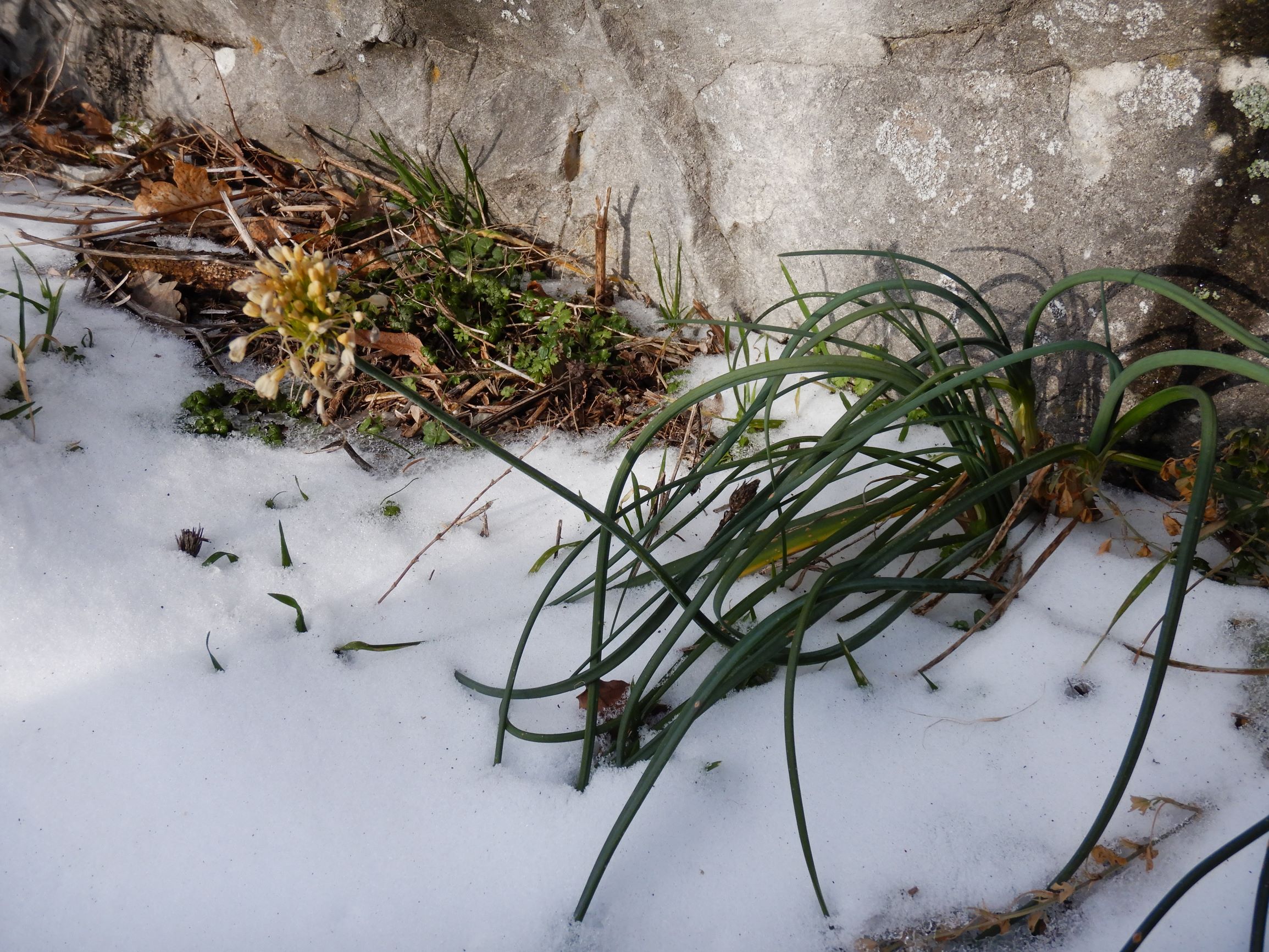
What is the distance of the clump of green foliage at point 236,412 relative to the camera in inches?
71.5

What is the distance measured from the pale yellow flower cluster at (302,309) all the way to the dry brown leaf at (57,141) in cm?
215

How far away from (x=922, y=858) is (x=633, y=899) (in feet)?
1.33

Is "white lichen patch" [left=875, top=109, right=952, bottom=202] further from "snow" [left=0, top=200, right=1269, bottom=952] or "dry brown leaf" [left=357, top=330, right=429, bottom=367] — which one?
"dry brown leaf" [left=357, top=330, right=429, bottom=367]

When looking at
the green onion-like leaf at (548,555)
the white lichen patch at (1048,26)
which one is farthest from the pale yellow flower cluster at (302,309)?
the white lichen patch at (1048,26)

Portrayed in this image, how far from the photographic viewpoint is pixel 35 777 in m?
1.24

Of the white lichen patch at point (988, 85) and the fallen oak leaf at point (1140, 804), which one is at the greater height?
the white lichen patch at point (988, 85)

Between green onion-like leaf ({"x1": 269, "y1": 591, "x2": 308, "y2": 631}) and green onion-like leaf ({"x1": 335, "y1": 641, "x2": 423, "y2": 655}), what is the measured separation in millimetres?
80

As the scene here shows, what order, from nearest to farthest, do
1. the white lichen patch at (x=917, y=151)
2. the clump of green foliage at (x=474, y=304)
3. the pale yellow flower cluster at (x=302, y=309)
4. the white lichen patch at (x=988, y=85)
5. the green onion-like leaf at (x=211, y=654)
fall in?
the pale yellow flower cluster at (x=302, y=309) → the green onion-like leaf at (x=211, y=654) → the white lichen patch at (x=988, y=85) → the white lichen patch at (x=917, y=151) → the clump of green foliage at (x=474, y=304)

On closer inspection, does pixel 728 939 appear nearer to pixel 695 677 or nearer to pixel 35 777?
pixel 695 677

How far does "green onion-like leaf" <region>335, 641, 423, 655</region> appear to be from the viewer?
4.66 feet


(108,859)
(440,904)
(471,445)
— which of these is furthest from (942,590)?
(108,859)

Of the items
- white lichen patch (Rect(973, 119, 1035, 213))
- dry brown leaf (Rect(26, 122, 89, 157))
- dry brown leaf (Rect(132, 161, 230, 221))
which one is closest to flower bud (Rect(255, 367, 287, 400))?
Answer: white lichen patch (Rect(973, 119, 1035, 213))

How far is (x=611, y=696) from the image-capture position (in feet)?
4.55

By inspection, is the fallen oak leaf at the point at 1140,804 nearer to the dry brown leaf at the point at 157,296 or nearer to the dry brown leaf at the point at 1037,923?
the dry brown leaf at the point at 1037,923
